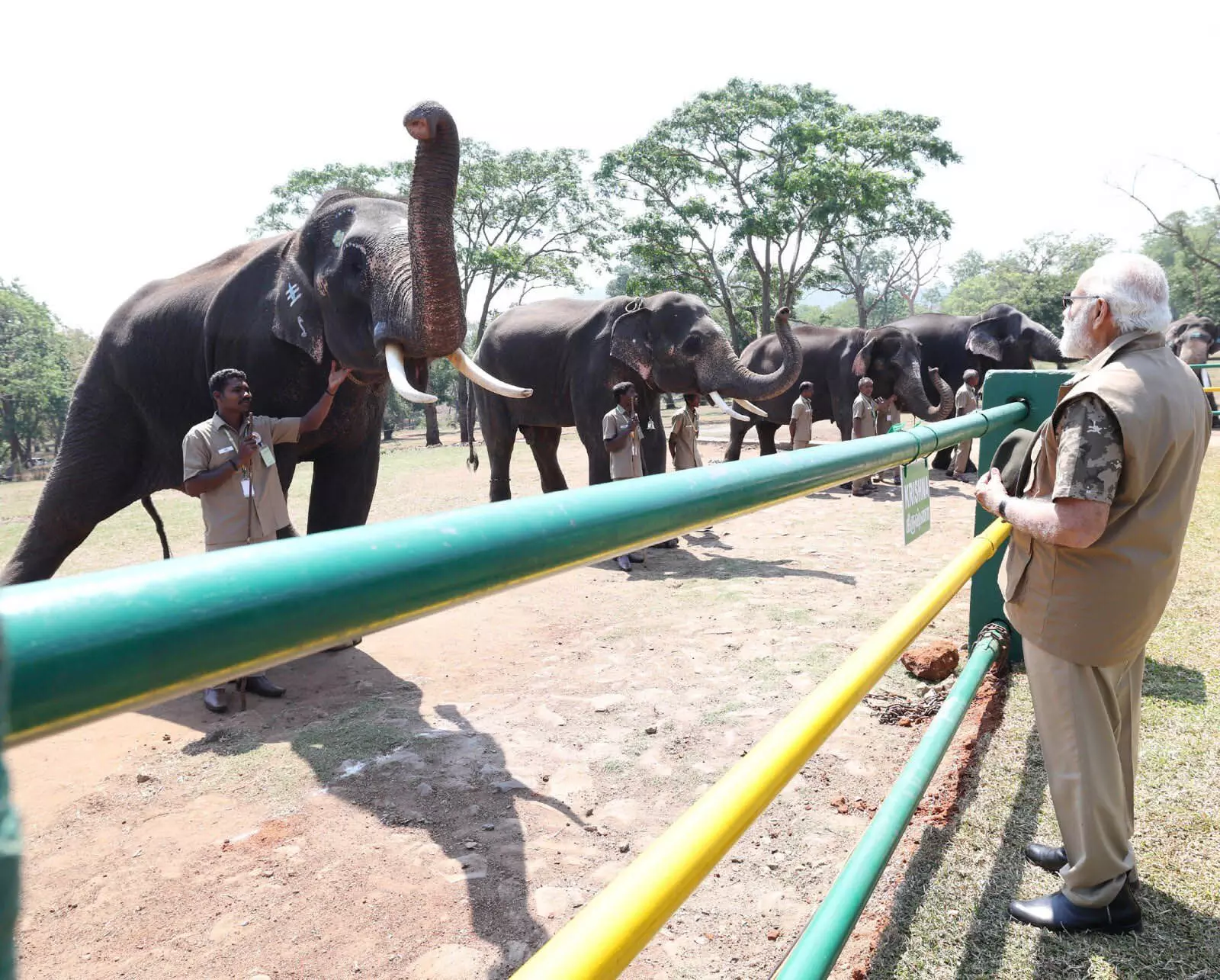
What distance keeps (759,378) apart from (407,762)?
556 cm

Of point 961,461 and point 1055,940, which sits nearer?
point 1055,940

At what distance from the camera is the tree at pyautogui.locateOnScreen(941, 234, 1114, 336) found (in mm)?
41375

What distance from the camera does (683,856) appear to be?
0.94m

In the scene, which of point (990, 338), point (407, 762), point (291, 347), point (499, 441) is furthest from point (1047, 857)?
point (990, 338)

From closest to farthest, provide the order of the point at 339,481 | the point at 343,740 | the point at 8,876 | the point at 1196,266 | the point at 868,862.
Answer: the point at 8,876 < the point at 868,862 < the point at 343,740 < the point at 339,481 < the point at 1196,266

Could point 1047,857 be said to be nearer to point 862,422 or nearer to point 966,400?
point 862,422

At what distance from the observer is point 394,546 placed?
61 centimetres

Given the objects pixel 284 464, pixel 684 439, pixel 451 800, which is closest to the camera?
pixel 451 800

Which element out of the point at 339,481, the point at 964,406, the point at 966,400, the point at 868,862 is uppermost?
the point at 339,481

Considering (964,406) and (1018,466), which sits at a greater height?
(1018,466)

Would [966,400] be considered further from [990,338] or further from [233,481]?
[233,481]

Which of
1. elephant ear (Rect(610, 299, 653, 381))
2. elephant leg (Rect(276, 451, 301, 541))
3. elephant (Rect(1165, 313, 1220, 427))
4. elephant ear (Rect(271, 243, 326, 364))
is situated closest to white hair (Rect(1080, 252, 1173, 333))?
elephant ear (Rect(271, 243, 326, 364))

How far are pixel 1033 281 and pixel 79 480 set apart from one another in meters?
47.0

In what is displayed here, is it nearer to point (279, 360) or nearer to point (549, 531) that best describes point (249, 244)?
point (279, 360)
